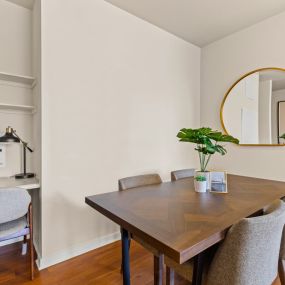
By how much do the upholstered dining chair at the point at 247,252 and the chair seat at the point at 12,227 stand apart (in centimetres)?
135

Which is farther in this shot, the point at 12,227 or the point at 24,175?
the point at 24,175

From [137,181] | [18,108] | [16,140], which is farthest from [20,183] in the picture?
[137,181]

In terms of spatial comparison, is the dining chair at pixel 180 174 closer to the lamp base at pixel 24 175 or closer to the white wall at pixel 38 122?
the white wall at pixel 38 122

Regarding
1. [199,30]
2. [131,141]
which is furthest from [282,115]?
[131,141]

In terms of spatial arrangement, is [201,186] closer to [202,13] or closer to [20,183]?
[20,183]

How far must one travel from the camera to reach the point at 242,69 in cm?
254

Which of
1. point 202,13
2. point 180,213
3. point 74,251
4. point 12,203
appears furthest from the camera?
point 202,13

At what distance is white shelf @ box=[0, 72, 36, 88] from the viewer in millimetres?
1826

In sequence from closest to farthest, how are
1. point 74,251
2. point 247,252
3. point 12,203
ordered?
1. point 247,252
2. point 12,203
3. point 74,251

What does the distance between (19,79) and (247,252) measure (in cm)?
228

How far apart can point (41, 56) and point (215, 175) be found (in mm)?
1798

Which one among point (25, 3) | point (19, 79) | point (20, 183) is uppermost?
point (25, 3)

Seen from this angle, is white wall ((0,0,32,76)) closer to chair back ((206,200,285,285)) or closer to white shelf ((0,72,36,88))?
white shelf ((0,72,36,88))

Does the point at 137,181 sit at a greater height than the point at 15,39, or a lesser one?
lesser
